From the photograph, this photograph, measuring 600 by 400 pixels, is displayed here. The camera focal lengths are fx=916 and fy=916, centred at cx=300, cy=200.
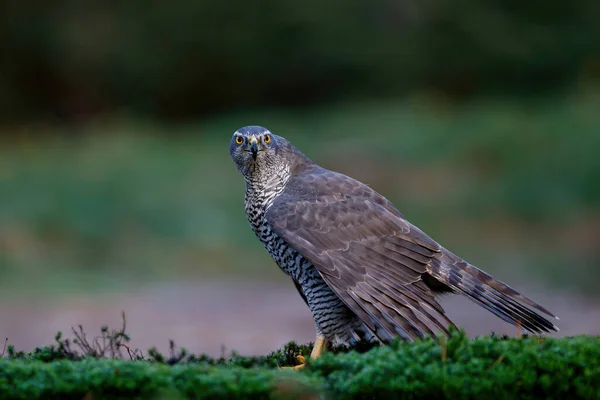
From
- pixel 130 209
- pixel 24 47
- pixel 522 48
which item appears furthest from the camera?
pixel 24 47

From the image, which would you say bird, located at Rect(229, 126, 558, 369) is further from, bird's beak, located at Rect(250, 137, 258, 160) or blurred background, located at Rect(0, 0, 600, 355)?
blurred background, located at Rect(0, 0, 600, 355)

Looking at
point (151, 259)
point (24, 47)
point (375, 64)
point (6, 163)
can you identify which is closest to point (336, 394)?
point (151, 259)

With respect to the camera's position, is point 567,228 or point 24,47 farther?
point 24,47

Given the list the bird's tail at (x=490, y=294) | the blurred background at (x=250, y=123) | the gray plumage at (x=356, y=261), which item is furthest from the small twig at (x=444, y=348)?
the blurred background at (x=250, y=123)

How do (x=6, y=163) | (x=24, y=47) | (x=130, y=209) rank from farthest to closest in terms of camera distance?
(x=24, y=47) < (x=6, y=163) < (x=130, y=209)

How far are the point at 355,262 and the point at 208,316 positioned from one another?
5.66 meters

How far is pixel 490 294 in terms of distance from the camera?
201 inches

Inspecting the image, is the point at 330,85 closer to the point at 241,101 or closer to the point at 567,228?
the point at 241,101

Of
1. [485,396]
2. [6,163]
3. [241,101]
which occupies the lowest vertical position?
[485,396]

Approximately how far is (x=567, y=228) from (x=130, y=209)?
6527 millimetres

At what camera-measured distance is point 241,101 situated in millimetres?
19781

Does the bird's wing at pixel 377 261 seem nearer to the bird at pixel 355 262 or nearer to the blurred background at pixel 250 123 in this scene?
the bird at pixel 355 262

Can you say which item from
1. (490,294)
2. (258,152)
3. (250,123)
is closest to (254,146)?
(258,152)

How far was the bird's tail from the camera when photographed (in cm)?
504
